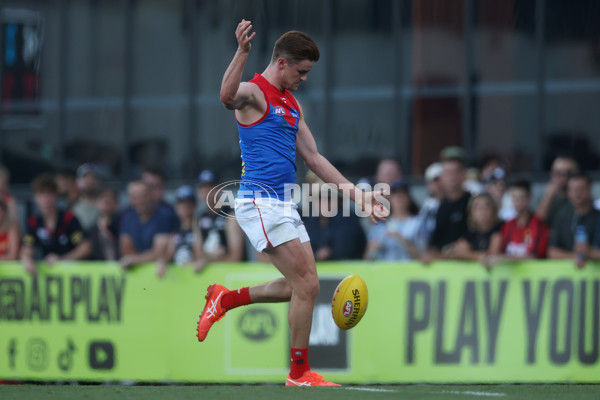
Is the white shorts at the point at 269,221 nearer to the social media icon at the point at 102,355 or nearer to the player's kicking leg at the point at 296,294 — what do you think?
the player's kicking leg at the point at 296,294

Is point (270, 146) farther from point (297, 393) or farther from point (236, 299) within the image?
point (297, 393)

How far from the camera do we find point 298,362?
22.8ft

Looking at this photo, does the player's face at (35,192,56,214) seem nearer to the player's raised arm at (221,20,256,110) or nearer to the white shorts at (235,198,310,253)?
the white shorts at (235,198,310,253)

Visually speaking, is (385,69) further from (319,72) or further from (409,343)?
(409,343)

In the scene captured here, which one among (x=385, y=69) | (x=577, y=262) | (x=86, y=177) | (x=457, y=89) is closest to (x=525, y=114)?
(x=457, y=89)

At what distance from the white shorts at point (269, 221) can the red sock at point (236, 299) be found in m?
0.55

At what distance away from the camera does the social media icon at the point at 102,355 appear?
10.1 m

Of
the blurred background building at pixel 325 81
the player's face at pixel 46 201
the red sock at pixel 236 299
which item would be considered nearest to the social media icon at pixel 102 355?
the player's face at pixel 46 201

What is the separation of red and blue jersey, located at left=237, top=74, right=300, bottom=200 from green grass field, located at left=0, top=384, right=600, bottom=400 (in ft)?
4.36

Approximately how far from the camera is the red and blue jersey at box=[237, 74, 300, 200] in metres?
6.69

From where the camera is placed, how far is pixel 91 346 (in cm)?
1010

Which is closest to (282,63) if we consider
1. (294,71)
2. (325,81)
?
(294,71)

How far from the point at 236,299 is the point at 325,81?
8.10 m

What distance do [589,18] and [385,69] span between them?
2.93 m
